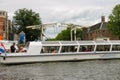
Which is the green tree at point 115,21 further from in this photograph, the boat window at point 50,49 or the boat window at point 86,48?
the boat window at point 50,49

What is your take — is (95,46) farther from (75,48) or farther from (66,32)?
(66,32)

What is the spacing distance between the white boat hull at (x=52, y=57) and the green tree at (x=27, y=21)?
64.7m

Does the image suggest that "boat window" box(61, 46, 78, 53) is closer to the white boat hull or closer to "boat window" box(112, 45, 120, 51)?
the white boat hull

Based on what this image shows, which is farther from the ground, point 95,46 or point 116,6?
point 116,6

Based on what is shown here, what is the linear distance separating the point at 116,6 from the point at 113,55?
41152mm

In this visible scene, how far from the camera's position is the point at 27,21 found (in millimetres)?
111312

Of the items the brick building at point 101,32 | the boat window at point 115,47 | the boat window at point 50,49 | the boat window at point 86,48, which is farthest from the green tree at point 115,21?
the boat window at point 50,49

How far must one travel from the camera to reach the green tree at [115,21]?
82537 millimetres

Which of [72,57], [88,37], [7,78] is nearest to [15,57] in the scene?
[72,57]

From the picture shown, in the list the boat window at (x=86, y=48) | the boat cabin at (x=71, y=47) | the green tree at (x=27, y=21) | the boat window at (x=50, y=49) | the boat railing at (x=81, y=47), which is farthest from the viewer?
the green tree at (x=27, y=21)

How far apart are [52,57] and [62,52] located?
5.79ft

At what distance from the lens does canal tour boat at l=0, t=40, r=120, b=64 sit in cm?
4119

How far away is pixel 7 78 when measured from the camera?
2656cm

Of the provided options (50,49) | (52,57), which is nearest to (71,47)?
(50,49)
